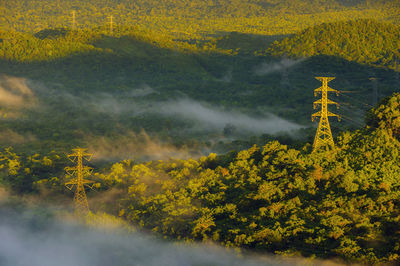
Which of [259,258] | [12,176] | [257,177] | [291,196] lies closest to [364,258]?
[259,258]

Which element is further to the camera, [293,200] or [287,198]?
[287,198]

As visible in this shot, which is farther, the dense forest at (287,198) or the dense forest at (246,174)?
the dense forest at (246,174)

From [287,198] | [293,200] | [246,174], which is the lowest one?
[287,198]

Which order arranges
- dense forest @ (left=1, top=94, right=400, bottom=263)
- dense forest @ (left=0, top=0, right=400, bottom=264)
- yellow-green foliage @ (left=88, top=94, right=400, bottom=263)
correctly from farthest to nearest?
1. dense forest @ (left=0, top=0, right=400, bottom=264)
2. dense forest @ (left=1, top=94, right=400, bottom=263)
3. yellow-green foliage @ (left=88, top=94, right=400, bottom=263)

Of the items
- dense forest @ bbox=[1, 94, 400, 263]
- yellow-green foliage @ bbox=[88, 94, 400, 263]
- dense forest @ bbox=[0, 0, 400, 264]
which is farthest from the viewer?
dense forest @ bbox=[0, 0, 400, 264]

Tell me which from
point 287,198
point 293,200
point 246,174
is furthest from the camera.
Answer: point 246,174

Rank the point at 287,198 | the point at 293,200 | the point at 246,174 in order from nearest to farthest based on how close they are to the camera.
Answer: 1. the point at 293,200
2. the point at 287,198
3. the point at 246,174

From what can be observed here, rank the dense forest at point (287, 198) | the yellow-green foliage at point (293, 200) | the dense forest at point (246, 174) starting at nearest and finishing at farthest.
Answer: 1. the yellow-green foliage at point (293, 200)
2. the dense forest at point (287, 198)
3. the dense forest at point (246, 174)

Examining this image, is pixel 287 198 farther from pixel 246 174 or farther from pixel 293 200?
pixel 246 174

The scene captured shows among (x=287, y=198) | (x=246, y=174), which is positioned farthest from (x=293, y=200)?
(x=246, y=174)

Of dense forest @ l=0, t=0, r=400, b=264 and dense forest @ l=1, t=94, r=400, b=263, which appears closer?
dense forest @ l=1, t=94, r=400, b=263

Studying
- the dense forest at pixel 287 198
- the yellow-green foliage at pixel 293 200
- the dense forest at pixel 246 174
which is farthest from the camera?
the dense forest at pixel 246 174

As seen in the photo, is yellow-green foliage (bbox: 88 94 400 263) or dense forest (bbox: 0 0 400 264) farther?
dense forest (bbox: 0 0 400 264)

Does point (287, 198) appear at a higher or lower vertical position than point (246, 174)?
lower
